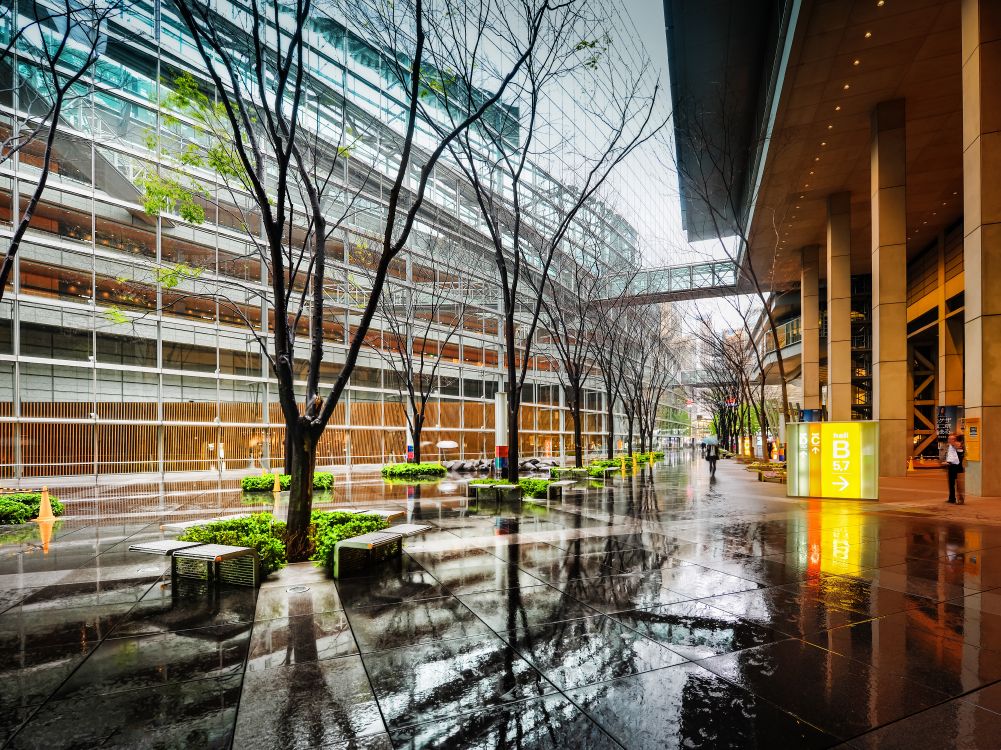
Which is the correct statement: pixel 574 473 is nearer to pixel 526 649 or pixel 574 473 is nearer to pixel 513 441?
pixel 513 441

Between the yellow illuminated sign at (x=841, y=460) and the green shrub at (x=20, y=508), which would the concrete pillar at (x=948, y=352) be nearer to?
the yellow illuminated sign at (x=841, y=460)

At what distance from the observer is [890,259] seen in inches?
830

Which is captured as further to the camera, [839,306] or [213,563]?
[839,306]

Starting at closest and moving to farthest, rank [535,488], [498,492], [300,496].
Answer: [300,496] → [498,492] → [535,488]

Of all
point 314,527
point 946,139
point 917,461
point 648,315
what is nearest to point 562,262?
point 648,315

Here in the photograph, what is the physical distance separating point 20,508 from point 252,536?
8279 millimetres

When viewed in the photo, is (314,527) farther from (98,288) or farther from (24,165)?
(24,165)

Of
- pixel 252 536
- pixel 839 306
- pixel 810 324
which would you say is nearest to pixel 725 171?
pixel 839 306

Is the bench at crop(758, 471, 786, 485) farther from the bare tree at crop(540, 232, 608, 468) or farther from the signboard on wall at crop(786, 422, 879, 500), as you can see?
the bare tree at crop(540, 232, 608, 468)

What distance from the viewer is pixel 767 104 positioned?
22.5 meters

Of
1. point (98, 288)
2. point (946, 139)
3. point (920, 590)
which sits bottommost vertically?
point (920, 590)

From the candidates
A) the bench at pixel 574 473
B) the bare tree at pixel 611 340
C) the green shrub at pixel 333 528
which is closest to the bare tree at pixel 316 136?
the green shrub at pixel 333 528

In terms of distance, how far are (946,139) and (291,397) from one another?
27871 millimetres

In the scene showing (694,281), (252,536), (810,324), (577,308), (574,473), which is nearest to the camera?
(252,536)
